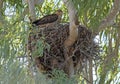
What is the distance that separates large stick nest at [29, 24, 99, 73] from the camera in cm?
438

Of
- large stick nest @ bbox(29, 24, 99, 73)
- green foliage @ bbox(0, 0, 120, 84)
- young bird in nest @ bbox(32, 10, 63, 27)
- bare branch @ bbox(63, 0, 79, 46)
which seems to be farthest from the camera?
young bird in nest @ bbox(32, 10, 63, 27)

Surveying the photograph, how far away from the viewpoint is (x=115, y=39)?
527cm

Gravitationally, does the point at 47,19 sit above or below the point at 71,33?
above

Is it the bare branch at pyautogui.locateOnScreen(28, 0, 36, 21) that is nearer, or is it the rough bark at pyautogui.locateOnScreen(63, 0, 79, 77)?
the rough bark at pyautogui.locateOnScreen(63, 0, 79, 77)

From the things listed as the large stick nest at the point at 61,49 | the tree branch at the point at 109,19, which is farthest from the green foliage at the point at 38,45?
the large stick nest at the point at 61,49

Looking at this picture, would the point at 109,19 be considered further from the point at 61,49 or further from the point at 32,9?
the point at 32,9

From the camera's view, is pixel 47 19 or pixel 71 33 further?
pixel 47 19

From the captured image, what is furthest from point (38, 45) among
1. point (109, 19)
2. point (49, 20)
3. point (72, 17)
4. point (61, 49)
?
point (49, 20)

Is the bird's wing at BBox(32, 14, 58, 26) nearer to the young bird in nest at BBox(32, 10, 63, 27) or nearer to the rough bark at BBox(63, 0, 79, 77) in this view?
the young bird in nest at BBox(32, 10, 63, 27)

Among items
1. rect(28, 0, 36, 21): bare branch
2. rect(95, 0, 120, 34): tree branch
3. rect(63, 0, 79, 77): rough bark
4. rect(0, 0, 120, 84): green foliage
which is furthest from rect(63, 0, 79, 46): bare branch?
rect(28, 0, 36, 21): bare branch

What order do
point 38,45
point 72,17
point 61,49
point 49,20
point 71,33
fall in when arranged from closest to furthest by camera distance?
point 38,45 → point 72,17 → point 71,33 → point 61,49 → point 49,20

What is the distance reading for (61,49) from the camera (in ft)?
14.5

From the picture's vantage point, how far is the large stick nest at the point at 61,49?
4.38 m

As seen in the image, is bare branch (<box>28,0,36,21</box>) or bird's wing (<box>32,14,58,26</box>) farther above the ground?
bare branch (<box>28,0,36,21</box>)
